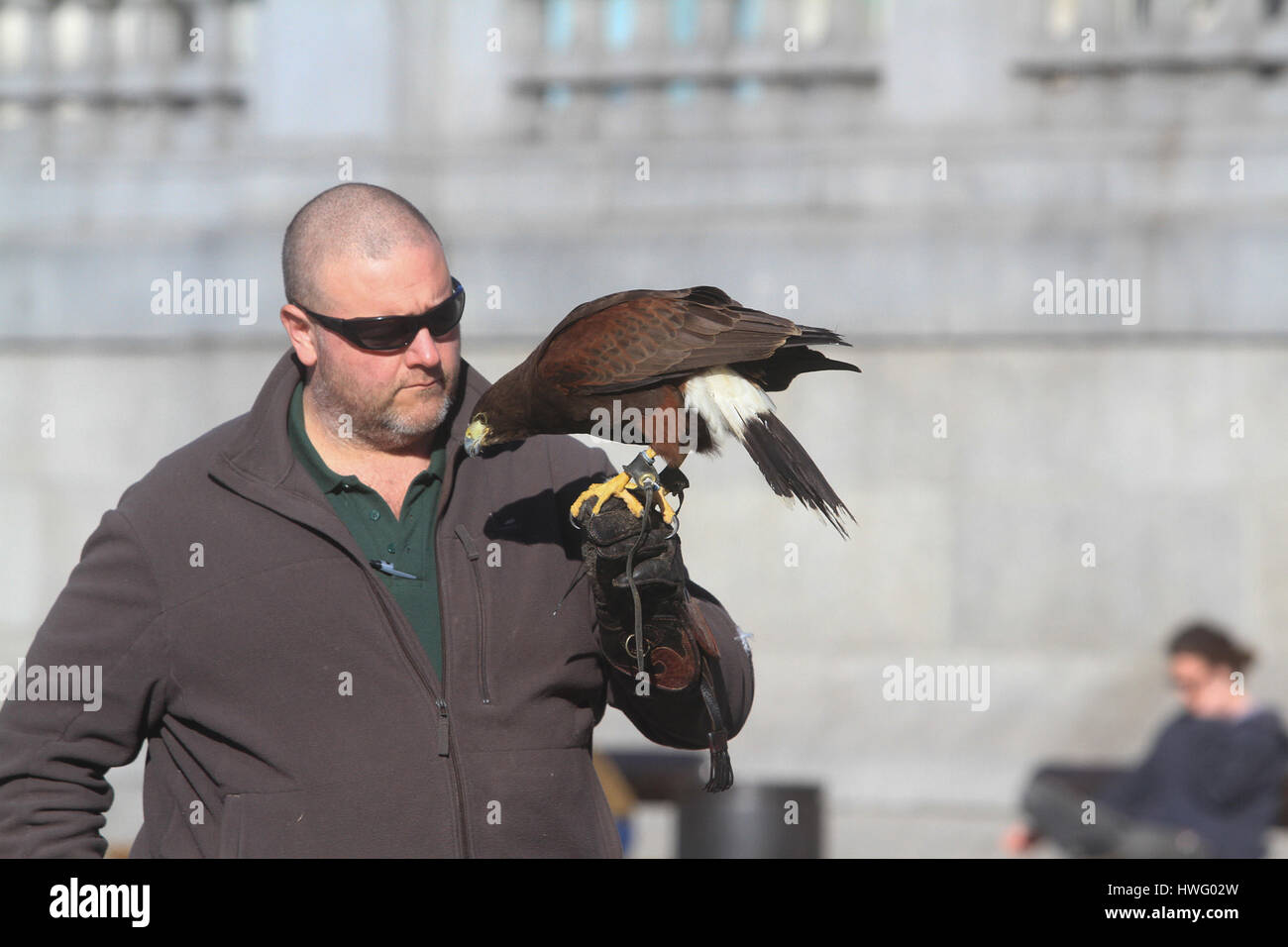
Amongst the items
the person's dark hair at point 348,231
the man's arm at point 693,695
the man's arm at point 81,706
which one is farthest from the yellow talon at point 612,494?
the man's arm at point 81,706

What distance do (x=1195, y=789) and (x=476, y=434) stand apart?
450 cm

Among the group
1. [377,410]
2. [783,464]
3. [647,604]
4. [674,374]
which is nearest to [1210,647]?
[783,464]

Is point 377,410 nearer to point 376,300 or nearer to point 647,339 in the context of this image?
point 376,300

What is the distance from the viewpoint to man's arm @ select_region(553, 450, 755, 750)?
10.5 feet

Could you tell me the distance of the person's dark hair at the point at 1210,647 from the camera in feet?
21.7

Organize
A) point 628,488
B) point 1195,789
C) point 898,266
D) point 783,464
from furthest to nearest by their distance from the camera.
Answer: point 898,266 < point 1195,789 < point 783,464 < point 628,488

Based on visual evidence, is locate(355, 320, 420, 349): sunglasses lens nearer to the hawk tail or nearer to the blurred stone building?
the hawk tail

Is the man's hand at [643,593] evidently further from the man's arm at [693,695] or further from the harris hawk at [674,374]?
the harris hawk at [674,374]

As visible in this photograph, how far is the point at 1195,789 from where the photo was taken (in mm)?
6430

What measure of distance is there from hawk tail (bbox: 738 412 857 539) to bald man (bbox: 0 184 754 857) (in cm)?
44
